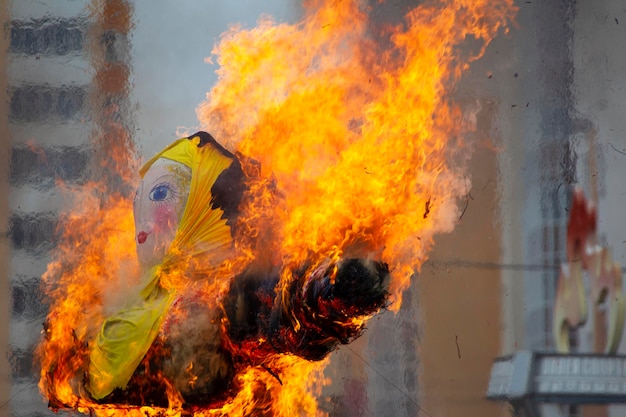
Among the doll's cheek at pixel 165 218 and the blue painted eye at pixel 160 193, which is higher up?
the blue painted eye at pixel 160 193

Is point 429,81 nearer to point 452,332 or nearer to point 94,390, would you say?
point 452,332

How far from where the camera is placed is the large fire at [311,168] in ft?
9.89

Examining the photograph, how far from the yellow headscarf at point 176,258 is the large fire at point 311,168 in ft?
0.20

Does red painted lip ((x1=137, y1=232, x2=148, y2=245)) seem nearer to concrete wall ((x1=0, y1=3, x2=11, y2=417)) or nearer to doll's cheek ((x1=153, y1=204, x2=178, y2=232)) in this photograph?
doll's cheek ((x1=153, y1=204, x2=178, y2=232))

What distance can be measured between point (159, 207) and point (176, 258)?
0.23m

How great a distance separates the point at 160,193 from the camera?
3.21 m

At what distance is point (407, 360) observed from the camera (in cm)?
430

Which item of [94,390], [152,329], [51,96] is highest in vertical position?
[51,96]

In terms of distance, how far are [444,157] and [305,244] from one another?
1.49 m

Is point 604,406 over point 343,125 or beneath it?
beneath

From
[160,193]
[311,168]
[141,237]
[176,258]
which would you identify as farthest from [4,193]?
[311,168]

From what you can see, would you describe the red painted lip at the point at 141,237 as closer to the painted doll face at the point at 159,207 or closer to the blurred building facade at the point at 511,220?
the painted doll face at the point at 159,207

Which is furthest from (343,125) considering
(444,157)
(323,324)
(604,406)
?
(604,406)

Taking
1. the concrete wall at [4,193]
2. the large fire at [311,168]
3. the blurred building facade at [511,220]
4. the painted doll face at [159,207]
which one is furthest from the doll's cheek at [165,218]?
the concrete wall at [4,193]
